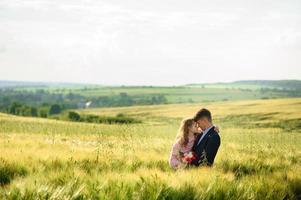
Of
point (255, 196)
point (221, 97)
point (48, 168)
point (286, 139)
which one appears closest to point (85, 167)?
point (48, 168)

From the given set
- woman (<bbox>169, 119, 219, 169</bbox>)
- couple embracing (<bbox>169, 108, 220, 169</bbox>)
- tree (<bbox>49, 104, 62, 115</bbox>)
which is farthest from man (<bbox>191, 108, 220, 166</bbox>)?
tree (<bbox>49, 104, 62, 115</bbox>)

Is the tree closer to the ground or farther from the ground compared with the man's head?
closer to the ground

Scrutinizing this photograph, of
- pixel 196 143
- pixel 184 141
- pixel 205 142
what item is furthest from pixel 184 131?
pixel 205 142

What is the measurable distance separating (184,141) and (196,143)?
28 centimetres

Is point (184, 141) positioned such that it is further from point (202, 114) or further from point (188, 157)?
point (202, 114)

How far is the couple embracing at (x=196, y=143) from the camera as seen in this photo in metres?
9.50

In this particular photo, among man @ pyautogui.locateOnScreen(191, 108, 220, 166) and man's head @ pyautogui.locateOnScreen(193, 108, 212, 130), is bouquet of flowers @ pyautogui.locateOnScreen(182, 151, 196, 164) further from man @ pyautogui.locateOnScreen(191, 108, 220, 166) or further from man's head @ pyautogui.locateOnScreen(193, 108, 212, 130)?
man's head @ pyautogui.locateOnScreen(193, 108, 212, 130)

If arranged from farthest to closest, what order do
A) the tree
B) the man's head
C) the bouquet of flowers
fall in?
the tree < the man's head < the bouquet of flowers

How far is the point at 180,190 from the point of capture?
6695 mm

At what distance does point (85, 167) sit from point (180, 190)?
8.45 feet

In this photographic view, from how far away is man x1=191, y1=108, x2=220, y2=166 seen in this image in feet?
31.2

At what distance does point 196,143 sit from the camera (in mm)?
9859

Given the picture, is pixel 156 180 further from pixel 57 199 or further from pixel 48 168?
pixel 48 168

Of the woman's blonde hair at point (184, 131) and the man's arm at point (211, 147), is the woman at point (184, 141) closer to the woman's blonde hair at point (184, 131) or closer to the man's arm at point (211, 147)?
the woman's blonde hair at point (184, 131)
